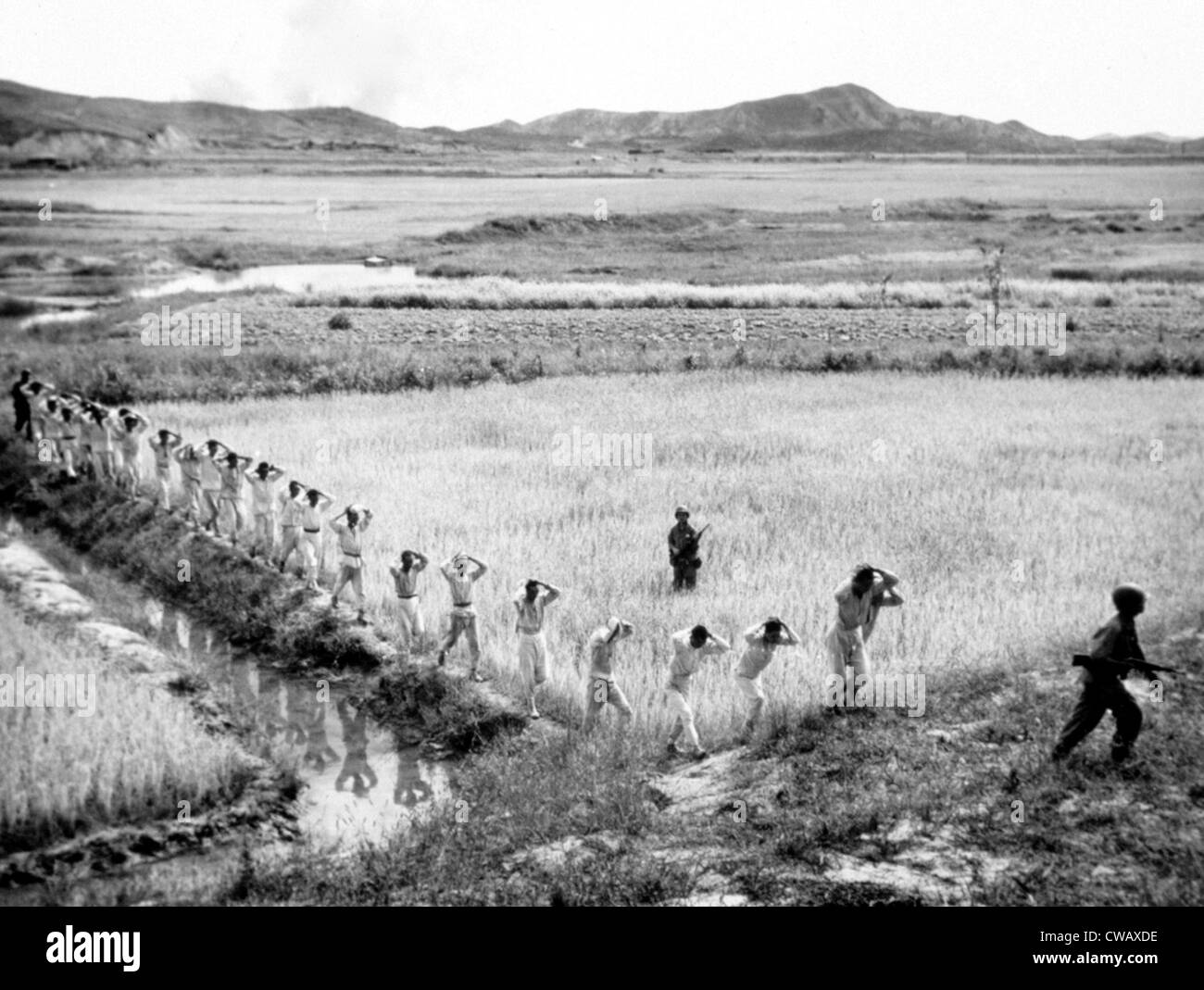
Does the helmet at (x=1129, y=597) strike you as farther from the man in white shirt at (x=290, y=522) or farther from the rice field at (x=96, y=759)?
the man in white shirt at (x=290, y=522)

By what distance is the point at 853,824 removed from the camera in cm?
Result: 618

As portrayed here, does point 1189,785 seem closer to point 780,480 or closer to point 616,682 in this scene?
point 616,682

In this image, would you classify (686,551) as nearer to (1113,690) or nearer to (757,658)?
(757,658)

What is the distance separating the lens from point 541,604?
26.5 feet

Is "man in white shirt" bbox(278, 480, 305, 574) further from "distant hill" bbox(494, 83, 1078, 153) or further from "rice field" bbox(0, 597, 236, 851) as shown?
"distant hill" bbox(494, 83, 1078, 153)

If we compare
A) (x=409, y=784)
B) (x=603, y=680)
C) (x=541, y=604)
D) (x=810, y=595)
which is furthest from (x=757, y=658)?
(x=409, y=784)

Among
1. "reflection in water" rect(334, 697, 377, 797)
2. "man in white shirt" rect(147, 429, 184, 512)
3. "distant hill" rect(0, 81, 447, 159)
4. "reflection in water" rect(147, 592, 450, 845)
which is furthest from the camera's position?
"distant hill" rect(0, 81, 447, 159)

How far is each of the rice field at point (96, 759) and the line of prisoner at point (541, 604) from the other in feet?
6.76

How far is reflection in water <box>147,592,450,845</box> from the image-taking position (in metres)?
7.41

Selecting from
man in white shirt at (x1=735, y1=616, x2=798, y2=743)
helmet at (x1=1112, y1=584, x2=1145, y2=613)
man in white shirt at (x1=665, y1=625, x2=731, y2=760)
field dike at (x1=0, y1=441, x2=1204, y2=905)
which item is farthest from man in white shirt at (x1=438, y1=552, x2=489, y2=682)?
helmet at (x1=1112, y1=584, x2=1145, y2=613)

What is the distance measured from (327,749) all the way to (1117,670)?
5.55m

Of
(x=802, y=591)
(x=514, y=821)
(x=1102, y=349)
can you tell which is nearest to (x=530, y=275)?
(x=1102, y=349)

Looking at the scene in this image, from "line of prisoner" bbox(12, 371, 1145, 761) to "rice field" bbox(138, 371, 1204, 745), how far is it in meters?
0.31
